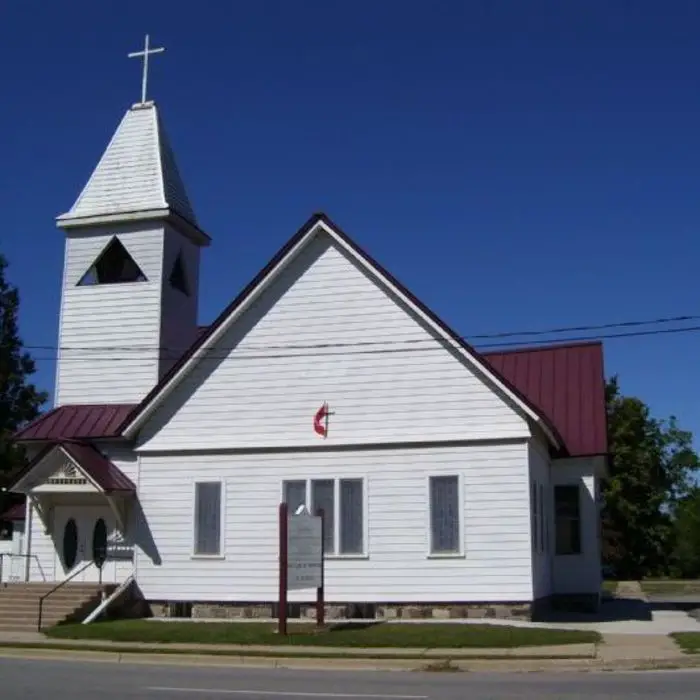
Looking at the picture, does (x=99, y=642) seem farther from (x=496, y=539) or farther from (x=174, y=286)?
(x=174, y=286)

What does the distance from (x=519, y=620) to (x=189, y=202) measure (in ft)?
52.4

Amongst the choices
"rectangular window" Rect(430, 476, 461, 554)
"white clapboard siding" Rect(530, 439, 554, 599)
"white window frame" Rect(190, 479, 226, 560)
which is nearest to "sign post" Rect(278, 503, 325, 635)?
"rectangular window" Rect(430, 476, 461, 554)

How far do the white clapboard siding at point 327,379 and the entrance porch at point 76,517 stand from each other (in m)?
1.53

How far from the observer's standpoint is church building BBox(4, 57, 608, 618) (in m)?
24.0

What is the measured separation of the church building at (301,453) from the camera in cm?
2400

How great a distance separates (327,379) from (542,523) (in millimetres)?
6745

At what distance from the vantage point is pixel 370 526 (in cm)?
2447

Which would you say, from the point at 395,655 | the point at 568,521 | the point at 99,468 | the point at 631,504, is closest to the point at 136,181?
the point at 99,468

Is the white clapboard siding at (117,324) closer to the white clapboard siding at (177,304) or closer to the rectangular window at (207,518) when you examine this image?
the white clapboard siding at (177,304)

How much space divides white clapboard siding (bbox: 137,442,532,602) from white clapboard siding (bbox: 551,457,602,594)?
557 centimetres

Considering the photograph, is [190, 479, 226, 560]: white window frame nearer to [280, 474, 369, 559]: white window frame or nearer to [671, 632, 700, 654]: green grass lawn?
[280, 474, 369, 559]: white window frame

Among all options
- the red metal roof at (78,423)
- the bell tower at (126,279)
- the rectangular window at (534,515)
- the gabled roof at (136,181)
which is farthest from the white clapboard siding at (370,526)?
the gabled roof at (136,181)

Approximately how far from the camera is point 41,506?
2712cm

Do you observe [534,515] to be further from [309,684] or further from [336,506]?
[309,684]
